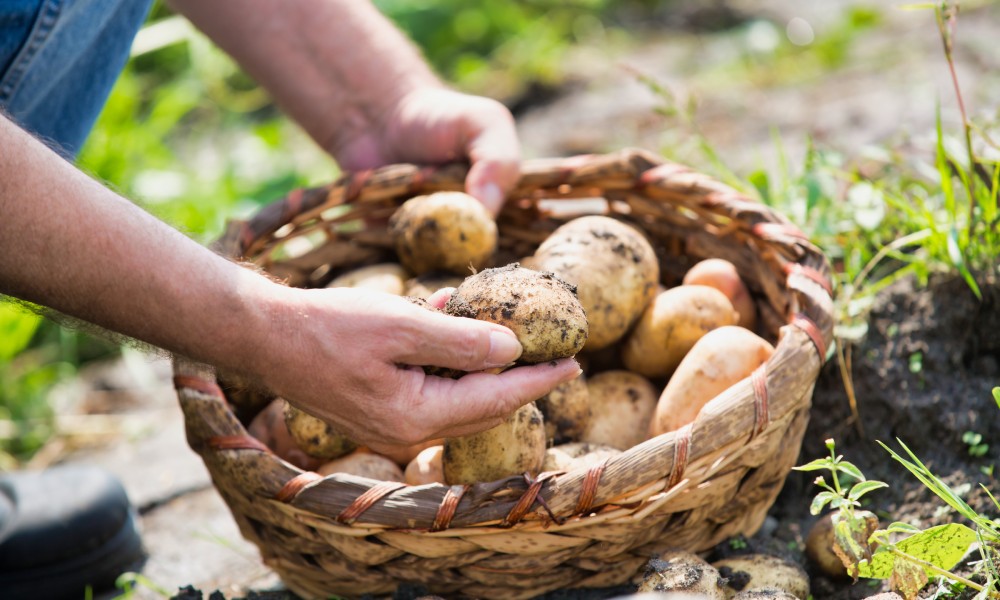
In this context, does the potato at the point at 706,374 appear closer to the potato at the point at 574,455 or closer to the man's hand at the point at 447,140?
the potato at the point at 574,455

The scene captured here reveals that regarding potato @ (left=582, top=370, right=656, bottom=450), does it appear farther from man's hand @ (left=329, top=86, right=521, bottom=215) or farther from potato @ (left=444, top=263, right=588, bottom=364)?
man's hand @ (left=329, top=86, right=521, bottom=215)

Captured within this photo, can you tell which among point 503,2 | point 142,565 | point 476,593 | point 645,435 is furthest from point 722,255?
point 503,2

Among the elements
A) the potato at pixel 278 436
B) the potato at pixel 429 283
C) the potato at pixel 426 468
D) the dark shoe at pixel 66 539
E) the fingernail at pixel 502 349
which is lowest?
the dark shoe at pixel 66 539

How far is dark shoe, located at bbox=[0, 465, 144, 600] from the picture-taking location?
86.2 inches

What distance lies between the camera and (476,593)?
1.71 m

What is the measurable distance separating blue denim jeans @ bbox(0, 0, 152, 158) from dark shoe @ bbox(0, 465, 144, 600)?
907 millimetres

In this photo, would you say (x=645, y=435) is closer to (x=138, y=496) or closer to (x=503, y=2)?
(x=138, y=496)

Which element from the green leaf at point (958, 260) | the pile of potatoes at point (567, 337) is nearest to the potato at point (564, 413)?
the pile of potatoes at point (567, 337)

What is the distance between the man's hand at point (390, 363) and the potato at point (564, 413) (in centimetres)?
38

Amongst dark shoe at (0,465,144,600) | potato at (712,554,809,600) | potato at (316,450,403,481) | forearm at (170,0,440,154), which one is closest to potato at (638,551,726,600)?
potato at (712,554,809,600)

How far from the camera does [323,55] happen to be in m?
2.66

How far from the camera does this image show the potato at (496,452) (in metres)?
1.65

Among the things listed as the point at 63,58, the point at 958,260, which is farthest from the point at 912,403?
the point at 63,58

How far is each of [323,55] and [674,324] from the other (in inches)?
54.7
